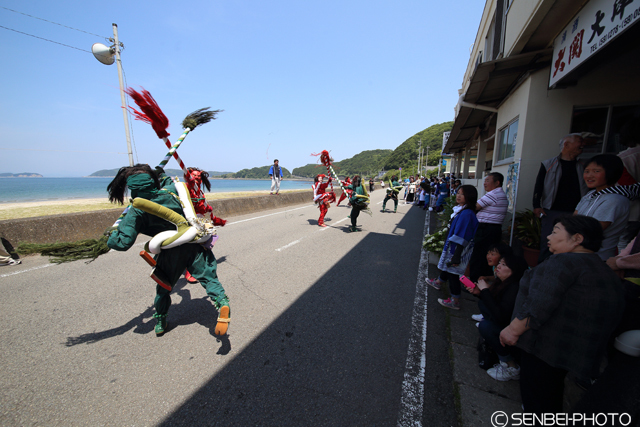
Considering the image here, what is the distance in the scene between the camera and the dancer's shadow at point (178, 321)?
9.26 ft

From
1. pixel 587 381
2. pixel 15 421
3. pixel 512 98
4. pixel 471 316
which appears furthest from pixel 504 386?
pixel 512 98

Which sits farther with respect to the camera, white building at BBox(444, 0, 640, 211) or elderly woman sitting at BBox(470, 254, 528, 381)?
white building at BBox(444, 0, 640, 211)

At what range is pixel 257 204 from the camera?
13000 millimetres

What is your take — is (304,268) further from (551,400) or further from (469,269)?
(551,400)

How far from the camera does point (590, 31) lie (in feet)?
10.4

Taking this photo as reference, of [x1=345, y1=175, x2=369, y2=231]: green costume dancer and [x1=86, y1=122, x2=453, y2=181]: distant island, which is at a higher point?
[x1=86, y1=122, x2=453, y2=181]: distant island

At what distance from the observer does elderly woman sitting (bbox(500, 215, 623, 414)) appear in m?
1.50

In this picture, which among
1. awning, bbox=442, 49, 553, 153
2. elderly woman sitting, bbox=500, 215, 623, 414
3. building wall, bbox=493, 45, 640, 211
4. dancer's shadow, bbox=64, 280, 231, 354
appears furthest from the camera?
awning, bbox=442, 49, 553, 153

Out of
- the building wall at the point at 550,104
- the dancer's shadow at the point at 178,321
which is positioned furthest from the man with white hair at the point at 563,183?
the dancer's shadow at the point at 178,321

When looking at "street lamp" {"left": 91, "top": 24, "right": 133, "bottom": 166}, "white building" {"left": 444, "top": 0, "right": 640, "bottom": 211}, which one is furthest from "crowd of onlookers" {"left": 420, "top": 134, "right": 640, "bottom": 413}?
"street lamp" {"left": 91, "top": 24, "right": 133, "bottom": 166}

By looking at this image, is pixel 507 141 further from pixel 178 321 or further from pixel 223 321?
pixel 178 321

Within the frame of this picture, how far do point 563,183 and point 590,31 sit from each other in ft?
5.88

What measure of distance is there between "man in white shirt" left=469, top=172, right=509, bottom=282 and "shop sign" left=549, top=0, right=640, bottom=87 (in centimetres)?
166
